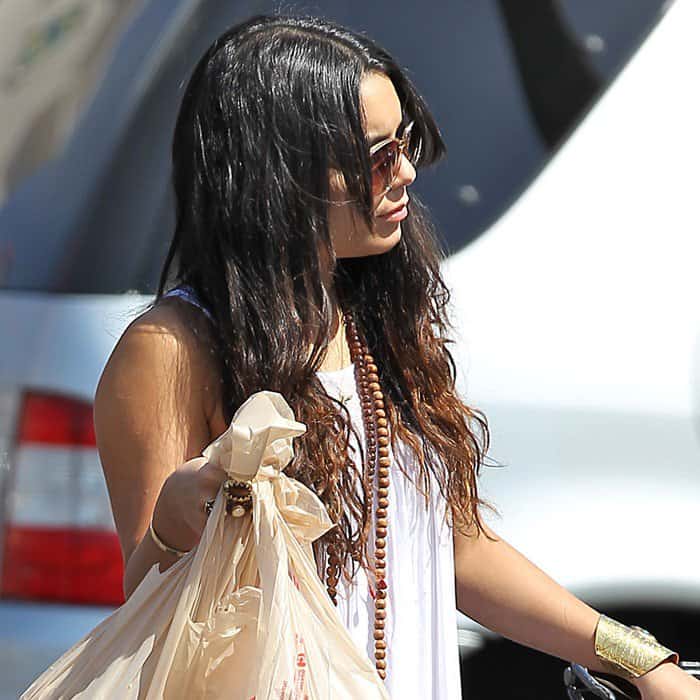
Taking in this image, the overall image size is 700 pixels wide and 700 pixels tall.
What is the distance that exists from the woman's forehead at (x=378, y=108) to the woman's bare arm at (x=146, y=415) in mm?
323

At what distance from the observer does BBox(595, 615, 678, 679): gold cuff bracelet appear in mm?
1760

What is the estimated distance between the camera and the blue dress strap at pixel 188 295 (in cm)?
164

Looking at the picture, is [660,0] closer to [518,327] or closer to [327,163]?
[518,327]

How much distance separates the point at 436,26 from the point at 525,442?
0.82 m

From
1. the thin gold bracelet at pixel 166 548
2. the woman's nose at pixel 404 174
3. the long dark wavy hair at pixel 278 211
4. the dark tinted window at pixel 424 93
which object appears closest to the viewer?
the thin gold bracelet at pixel 166 548

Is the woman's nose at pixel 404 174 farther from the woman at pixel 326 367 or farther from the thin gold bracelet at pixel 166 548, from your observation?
the thin gold bracelet at pixel 166 548

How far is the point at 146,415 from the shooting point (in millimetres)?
1569

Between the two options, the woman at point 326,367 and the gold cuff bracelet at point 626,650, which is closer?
the woman at point 326,367

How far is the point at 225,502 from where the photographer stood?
4.56ft

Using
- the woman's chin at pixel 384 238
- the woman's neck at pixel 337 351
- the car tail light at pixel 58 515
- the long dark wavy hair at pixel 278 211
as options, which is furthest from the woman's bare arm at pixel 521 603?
the car tail light at pixel 58 515

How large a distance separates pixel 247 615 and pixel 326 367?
0.43 metres

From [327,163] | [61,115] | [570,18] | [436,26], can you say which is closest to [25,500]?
[61,115]

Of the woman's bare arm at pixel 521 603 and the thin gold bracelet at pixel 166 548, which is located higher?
the thin gold bracelet at pixel 166 548

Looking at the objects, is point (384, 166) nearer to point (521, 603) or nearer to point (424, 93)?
point (521, 603)
